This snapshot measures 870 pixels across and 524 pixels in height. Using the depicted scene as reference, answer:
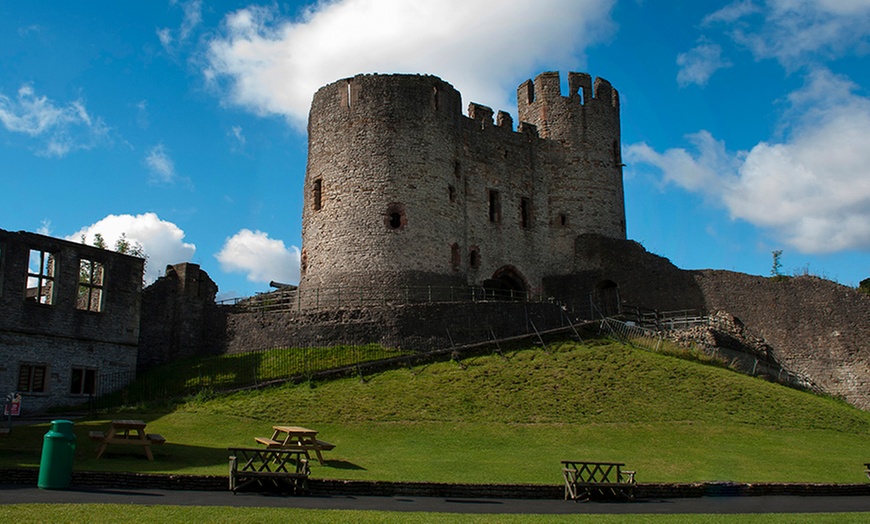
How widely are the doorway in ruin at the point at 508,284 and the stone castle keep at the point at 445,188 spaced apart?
8 cm

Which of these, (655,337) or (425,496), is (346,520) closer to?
(425,496)

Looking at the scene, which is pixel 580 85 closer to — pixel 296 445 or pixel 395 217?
pixel 395 217

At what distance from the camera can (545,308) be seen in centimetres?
3447

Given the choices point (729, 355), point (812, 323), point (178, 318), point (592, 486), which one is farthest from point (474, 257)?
point (592, 486)

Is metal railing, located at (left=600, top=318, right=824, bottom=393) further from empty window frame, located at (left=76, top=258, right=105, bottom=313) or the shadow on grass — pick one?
empty window frame, located at (left=76, top=258, right=105, bottom=313)

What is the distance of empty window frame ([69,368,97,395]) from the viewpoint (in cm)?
3014

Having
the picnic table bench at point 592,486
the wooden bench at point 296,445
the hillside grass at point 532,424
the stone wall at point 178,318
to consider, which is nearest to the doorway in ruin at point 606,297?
the hillside grass at point 532,424

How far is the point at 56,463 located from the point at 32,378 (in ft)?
52.2

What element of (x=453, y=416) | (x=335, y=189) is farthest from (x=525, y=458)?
(x=335, y=189)

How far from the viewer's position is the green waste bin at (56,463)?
14704 mm

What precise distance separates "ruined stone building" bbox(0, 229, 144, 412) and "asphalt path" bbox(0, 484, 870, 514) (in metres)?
15.5

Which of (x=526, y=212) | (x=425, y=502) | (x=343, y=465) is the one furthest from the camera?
(x=526, y=212)

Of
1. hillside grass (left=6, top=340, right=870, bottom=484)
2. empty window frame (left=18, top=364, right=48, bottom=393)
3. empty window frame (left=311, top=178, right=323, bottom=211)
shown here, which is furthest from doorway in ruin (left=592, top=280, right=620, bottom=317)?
empty window frame (left=18, top=364, right=48, bottom=393)

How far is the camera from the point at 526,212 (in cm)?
4372
